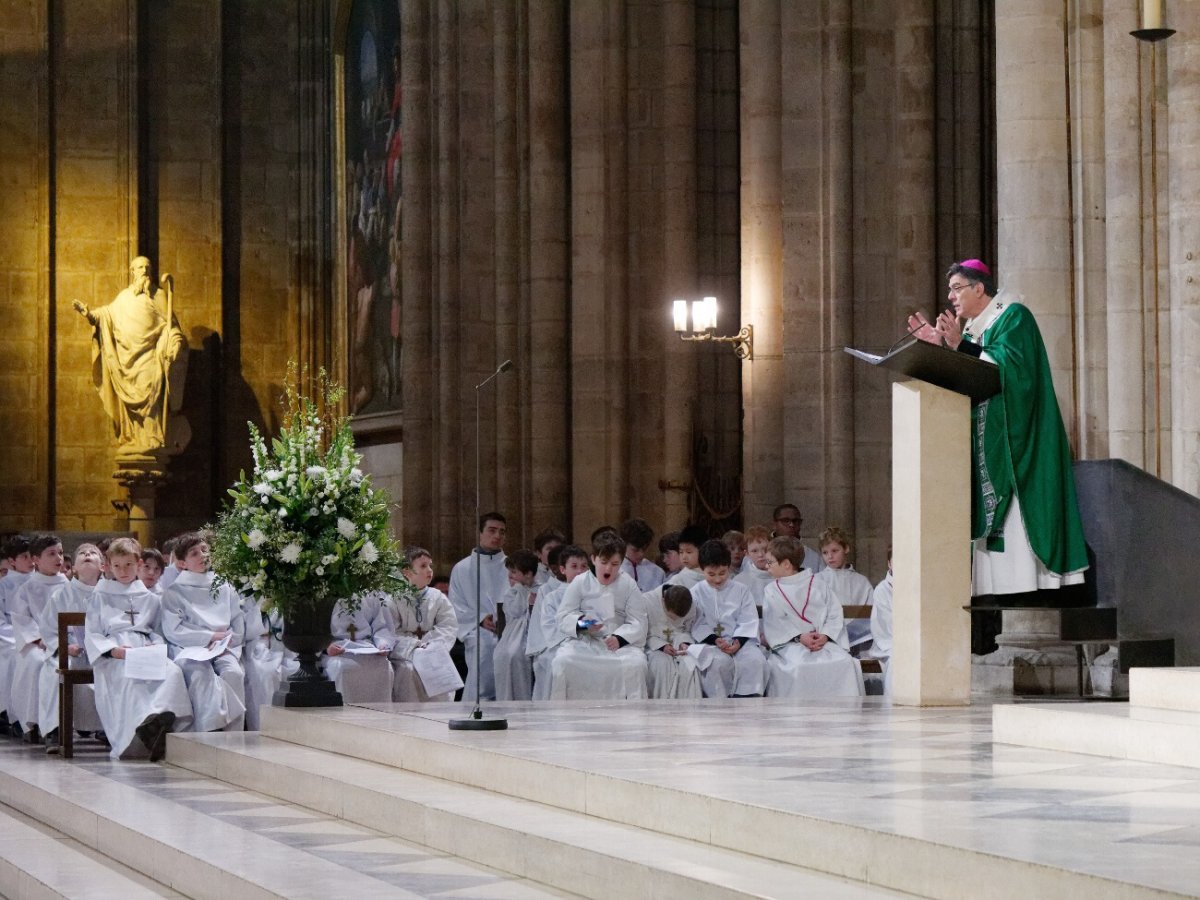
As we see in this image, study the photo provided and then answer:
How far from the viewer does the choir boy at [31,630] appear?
14164 millimetres

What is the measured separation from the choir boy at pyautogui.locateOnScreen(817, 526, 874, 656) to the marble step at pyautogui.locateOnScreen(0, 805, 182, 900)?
5599 mm

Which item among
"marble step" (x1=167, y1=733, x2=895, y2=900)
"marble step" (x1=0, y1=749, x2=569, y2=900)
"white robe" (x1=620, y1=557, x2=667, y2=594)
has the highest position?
"white robe" (x1=620, y1=557, x2=667, y2=594)

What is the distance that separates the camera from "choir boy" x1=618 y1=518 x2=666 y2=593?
15.2 m

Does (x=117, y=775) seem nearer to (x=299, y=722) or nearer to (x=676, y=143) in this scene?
(x=299, y=722)

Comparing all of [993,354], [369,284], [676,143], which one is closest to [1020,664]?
[993,354]

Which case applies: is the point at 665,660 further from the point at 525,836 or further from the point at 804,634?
the point at 525,836

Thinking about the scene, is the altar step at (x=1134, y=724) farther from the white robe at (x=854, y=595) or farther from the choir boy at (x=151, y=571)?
the choir boy at (x=151, y=571)

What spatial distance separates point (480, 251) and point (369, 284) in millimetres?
4239

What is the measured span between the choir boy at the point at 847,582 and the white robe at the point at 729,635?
620 millimetres

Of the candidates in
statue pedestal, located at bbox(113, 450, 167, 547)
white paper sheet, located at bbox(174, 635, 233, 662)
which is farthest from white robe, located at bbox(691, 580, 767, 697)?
statue pedestal, located at bbox(113, 450, 167, 547)

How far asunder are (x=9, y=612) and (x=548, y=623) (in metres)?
4.23

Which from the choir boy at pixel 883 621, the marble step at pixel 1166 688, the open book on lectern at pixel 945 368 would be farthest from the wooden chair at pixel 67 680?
the marble step at pixel 1166 688

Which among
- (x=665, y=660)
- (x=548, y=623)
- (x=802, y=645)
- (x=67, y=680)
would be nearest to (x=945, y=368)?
(x=802, y=645)

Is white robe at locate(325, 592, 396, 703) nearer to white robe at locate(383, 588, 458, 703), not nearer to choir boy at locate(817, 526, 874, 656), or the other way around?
white robe at locate(383, 588, 458, 703)
